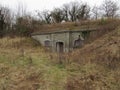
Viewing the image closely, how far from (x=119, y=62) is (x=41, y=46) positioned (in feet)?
34.1

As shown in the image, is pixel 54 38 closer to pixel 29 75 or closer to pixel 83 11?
pixel 29 75

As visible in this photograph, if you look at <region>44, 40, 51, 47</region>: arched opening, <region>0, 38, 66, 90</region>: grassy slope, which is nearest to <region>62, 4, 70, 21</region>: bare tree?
<region>44, 40, 51, 47</region>: arched opening

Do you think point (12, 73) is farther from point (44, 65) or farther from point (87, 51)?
point (87, 51)

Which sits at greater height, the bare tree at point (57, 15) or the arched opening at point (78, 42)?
the bare tree at point (57, 15)

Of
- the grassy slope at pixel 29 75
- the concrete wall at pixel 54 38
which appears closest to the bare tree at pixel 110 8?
the concrete wall at pixel 54 38

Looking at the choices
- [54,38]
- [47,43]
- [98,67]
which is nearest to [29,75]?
[98,67]

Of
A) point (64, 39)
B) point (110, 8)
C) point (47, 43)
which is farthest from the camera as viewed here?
point (110, 8)

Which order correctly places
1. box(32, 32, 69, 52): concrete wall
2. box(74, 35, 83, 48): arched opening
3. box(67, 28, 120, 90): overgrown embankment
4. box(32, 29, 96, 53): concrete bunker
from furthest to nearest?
box(32, 32, 69, 52): concrete wall, box(74, 35, 83, 48): arched opening, box(32, 29, 96, 53): concrete bunker, box(67, 28, 120, 90): overgrown embankment

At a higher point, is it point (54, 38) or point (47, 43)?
point (54, 38)

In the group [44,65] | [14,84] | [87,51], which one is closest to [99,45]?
[87,51]

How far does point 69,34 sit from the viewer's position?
15.8m

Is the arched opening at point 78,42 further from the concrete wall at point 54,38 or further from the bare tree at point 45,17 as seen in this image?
the bare tree at point 45,17

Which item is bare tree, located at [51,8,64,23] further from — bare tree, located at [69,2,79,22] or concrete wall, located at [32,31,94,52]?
concrete wall, located at [32,31,94,52]

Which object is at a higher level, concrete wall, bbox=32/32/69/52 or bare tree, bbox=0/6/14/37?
bare tree, bbox=0/6/14/37
